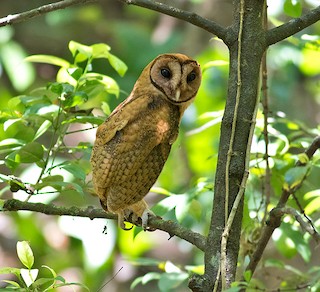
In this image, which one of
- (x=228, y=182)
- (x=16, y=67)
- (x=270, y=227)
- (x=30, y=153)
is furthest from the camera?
(x=16, y=67)

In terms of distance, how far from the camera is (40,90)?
2.37 metres

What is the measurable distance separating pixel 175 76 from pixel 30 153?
0.52 metres

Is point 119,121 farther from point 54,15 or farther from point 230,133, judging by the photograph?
point 54,15

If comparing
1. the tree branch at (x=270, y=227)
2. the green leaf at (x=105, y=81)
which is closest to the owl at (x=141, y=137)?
the green leaf at (x=105, y=81)

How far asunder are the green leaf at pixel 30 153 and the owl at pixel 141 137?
187mm

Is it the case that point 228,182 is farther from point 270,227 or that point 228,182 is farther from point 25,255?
point 25,255

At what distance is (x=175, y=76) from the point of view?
2.32 m

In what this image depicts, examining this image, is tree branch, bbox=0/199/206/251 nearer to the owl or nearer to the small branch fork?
the owl

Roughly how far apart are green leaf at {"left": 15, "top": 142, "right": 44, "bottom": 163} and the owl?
19 centimetres

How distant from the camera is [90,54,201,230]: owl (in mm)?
2170

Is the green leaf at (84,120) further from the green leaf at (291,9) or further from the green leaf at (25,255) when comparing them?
the green leaf at (291,9)

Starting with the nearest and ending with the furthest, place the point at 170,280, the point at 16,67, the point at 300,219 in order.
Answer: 1. the point at 300,219
2. the point at 170,280
3. the point at 16,67

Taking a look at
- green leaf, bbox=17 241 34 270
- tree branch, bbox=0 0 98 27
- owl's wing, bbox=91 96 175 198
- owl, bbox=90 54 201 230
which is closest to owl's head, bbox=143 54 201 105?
owl, bbox=90 54 201 230

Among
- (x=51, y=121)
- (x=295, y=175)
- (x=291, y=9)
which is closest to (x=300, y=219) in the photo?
(x=295, y=175)
